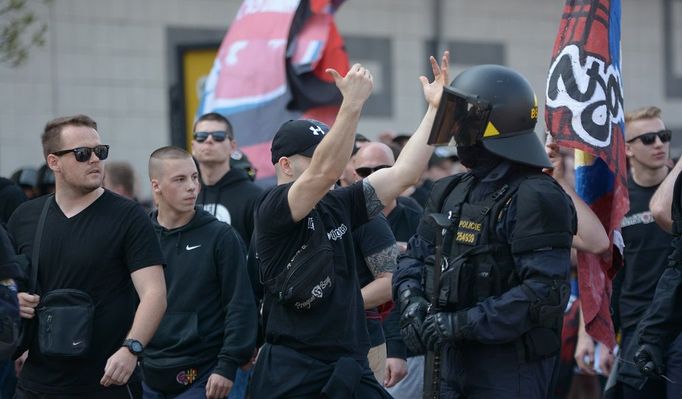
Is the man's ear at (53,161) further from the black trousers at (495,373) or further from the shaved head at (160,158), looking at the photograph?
the black trousers at (495,373)

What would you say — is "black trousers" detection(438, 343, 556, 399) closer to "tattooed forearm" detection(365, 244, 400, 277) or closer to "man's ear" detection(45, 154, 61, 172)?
"tattooed forearm" detection(365, 244, 400, 277)

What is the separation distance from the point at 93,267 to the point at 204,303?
981 millimetres

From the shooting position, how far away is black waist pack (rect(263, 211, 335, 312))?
211 inches

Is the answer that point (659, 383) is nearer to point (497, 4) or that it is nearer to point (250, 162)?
point (250, 162)

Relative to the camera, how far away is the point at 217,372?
21.9 ft

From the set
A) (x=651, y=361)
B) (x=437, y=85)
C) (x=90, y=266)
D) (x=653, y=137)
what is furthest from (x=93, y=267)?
→ (x=653, y=137)

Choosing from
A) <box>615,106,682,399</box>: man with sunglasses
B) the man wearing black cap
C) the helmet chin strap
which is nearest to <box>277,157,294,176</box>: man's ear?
the man wearing black cap

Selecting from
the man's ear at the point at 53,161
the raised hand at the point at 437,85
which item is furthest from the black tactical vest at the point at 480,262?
the man's ear at the point at 53,161

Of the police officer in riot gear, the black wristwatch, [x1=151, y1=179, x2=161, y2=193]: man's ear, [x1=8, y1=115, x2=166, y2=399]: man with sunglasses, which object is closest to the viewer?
the police officer in riot gear

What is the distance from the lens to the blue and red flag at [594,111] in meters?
6.34

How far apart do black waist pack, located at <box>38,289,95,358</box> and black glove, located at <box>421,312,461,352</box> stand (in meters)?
1.89

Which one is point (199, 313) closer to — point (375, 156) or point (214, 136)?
point (375, 156)

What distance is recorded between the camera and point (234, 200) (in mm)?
8117

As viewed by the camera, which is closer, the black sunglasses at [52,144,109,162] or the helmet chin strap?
the helmet chin strap
